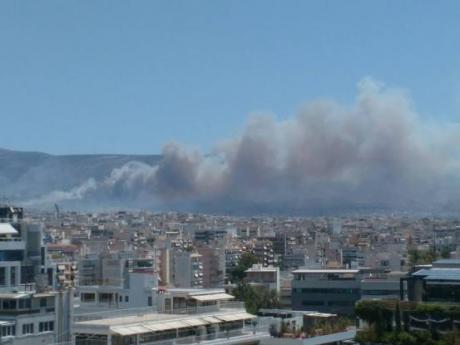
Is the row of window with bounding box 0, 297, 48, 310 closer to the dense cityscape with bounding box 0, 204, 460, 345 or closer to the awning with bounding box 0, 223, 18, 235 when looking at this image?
the dense cityscape with bounding box 0, 204, 460, 345

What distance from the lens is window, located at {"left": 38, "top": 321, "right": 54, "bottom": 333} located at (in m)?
20.5

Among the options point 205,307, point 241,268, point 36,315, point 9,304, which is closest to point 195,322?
point 205,307

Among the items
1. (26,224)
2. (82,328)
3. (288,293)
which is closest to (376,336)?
(82,328)

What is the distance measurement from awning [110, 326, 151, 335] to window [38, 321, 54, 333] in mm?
1105

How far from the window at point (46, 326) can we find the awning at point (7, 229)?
775cm

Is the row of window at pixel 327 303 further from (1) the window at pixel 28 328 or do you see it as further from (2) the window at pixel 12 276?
(1) the window at pixel 28 328

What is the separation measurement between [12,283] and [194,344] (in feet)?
22.9

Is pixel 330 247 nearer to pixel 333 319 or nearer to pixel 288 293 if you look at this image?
pixel 288 293

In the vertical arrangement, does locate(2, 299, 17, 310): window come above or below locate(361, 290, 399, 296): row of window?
below

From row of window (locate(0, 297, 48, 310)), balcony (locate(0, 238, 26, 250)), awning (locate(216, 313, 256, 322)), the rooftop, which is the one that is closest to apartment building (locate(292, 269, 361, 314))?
the rooftop

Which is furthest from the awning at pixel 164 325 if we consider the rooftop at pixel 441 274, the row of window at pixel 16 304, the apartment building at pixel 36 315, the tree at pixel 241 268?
the tree at pixel 241 268

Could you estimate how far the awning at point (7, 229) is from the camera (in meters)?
28.1

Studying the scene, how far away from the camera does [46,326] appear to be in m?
20.6

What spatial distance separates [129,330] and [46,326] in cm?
137
